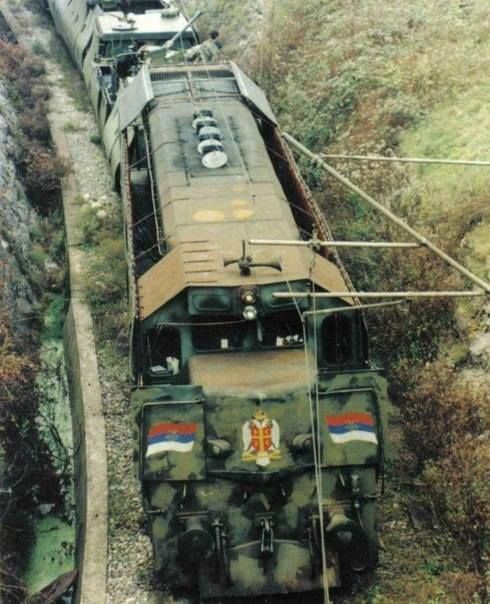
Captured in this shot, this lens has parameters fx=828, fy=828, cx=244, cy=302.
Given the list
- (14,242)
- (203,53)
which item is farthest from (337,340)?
(203,53)

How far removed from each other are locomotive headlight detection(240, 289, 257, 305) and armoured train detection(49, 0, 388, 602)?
0.01 metres

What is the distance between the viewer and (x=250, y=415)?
9.44 meters

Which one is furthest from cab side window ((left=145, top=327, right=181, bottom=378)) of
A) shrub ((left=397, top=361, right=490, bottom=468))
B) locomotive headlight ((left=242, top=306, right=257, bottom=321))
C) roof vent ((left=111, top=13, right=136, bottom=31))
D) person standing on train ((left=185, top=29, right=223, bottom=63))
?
roof vent ((left=111, top=13, right=136, bottom=31))

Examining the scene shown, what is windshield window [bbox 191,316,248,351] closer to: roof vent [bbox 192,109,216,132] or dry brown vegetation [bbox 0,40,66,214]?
roof vent [bbox 192,109,216,132]

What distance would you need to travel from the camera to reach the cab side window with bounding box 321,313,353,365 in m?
10.4

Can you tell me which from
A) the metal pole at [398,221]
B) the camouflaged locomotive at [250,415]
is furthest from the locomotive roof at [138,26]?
the metal pole at [398,221]

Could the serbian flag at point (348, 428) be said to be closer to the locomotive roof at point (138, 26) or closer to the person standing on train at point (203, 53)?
the person standing on train at point (203, 53)

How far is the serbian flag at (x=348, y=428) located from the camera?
9.62 m

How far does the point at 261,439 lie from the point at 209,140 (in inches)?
214

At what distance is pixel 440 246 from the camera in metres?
13.6

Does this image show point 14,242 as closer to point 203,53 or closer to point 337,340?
point 203,53

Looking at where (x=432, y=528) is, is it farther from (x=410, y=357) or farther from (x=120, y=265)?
(x=120, y=265)

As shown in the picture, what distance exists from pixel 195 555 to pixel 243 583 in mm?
674

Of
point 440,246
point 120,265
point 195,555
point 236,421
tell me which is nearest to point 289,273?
point 236,421
